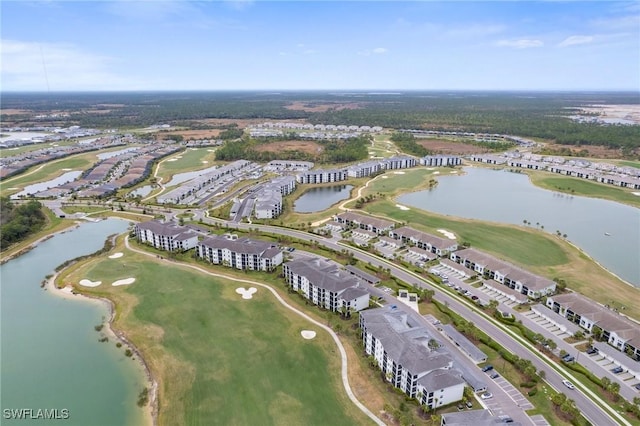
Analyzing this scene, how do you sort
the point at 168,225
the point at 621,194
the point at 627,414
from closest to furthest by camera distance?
the point at 627,414 → the point at 168,225 → the point at 621,194

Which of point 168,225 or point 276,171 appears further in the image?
point 276,171

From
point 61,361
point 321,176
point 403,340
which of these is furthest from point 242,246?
point 321,176

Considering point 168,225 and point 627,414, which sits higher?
point 168,225

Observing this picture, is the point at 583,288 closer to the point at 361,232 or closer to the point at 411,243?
the point at 411,243

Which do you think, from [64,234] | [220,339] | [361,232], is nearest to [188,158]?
[64,234]

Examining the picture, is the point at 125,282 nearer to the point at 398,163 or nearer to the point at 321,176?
the point at 321,176

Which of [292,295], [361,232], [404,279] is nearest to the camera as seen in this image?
[292,295]

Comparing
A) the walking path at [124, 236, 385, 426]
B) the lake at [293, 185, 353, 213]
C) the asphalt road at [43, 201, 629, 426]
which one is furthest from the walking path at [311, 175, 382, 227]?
the walking path at [124, 236, 385, 426]
